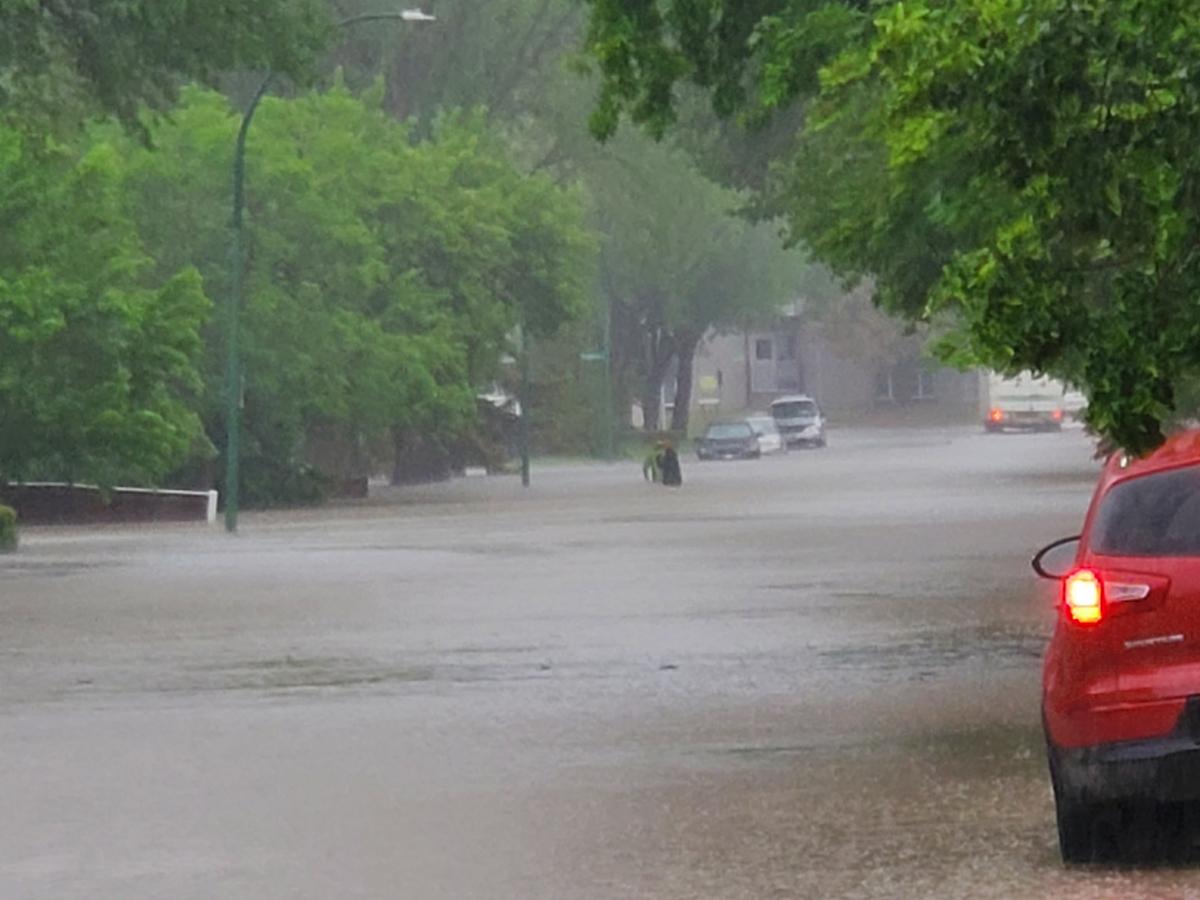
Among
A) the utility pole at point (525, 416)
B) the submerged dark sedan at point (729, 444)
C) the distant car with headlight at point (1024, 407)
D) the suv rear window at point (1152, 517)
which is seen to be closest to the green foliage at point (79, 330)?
the utility pole at point (525, 416)

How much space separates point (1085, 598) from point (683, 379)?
100.0m

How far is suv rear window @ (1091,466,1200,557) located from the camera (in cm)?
1096

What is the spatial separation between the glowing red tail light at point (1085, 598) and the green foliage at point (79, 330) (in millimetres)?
34710

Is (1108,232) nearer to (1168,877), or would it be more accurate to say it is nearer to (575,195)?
(1168,877)

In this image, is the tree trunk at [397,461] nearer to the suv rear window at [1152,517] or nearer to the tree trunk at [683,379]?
the tree trunk at [683,379]

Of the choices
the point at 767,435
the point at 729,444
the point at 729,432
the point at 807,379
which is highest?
the point at 807,379

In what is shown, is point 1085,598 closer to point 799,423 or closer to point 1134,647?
point 1134,647

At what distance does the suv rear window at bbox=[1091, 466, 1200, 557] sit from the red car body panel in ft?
A: 0.13

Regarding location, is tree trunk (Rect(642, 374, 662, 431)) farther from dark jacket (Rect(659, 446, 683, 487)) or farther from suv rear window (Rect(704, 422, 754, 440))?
dark jacket (Rect(659, 446, 683, 487))

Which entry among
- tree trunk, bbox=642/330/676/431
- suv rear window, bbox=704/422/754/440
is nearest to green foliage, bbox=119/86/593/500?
suv rear window, bbox=704/422/754/440

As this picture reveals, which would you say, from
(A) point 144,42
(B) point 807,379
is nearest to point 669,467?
(A) point 144,42

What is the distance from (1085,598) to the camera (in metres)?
A: 11.0

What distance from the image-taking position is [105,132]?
60.4m

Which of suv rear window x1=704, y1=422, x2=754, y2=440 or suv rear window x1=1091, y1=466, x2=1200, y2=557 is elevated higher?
suv rear window x1=704, y1=422, x2=754, y2=440
